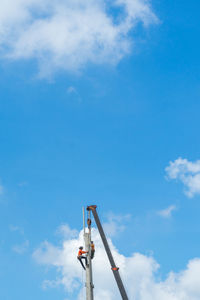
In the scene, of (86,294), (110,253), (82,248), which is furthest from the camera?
(110,253)

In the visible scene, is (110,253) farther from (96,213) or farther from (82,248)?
(82,248)

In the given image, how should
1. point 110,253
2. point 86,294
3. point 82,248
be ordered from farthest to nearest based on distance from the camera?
point 110,253 < point 82,248 < point 86,294

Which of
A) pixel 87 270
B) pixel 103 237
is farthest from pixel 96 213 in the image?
pixel 87 270

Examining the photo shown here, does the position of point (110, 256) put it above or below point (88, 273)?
above

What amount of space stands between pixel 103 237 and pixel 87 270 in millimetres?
6836

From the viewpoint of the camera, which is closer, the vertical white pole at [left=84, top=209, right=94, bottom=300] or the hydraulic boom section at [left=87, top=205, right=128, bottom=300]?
the vertical white pole at [left=84, top=209, right=94, bottom=300]

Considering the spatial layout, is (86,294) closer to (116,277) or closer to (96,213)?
(116,277)

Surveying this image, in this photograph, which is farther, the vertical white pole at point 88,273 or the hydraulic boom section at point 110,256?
the hydraulic boom section at point 110,256

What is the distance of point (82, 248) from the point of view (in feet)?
62.9

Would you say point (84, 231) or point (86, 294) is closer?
point (86, 294)

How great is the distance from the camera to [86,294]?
17344 millimetres

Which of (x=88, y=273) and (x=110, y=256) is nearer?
(x=88, y=273)

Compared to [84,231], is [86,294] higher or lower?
lower

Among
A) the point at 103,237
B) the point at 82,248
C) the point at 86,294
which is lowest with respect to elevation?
the point at 86,294
